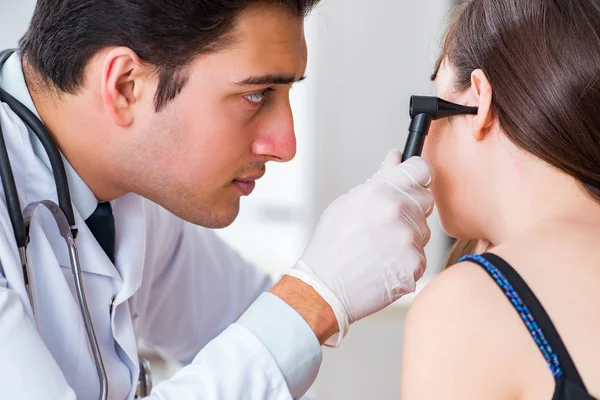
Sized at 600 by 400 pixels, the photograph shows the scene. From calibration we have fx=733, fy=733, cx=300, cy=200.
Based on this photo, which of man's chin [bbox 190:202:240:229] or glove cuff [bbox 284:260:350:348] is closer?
glove cuff [bbox 284:260:350:348]

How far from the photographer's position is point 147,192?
1250 mm

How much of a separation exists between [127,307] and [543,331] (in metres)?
0.72

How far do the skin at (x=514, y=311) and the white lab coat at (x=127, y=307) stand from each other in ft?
0.91

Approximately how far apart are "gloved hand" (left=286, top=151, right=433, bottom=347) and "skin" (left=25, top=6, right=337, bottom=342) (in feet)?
0.14

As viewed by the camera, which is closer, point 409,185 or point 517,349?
point 517,349

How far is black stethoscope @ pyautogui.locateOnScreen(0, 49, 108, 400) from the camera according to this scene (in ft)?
3.45

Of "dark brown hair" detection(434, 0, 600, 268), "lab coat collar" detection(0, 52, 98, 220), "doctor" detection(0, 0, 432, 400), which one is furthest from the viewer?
"lab coat collar" detection(0, 52, 98, 220)

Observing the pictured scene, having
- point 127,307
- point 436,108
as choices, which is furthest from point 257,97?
point 127,307

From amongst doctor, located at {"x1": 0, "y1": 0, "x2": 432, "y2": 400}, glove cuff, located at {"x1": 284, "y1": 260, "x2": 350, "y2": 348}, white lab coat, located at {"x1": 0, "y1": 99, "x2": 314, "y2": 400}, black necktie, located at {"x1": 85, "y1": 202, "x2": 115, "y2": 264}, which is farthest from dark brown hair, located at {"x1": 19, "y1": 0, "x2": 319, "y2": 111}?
glove cuff, located at {"x1": 284, "y1": 260, "x2": 350, "y2": 348}

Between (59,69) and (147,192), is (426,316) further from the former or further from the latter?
(59,69)

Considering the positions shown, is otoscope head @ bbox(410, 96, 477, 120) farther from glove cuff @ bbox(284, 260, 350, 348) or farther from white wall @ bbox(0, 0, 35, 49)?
white wall @ bbox(0, 0, 35, 49)

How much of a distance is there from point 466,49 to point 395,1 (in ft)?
3.61

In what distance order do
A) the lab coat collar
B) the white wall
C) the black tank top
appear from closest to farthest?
1. the black tank top
2. the lab coat collar
3. the white wall

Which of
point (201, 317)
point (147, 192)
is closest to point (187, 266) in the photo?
point (201, 317)
